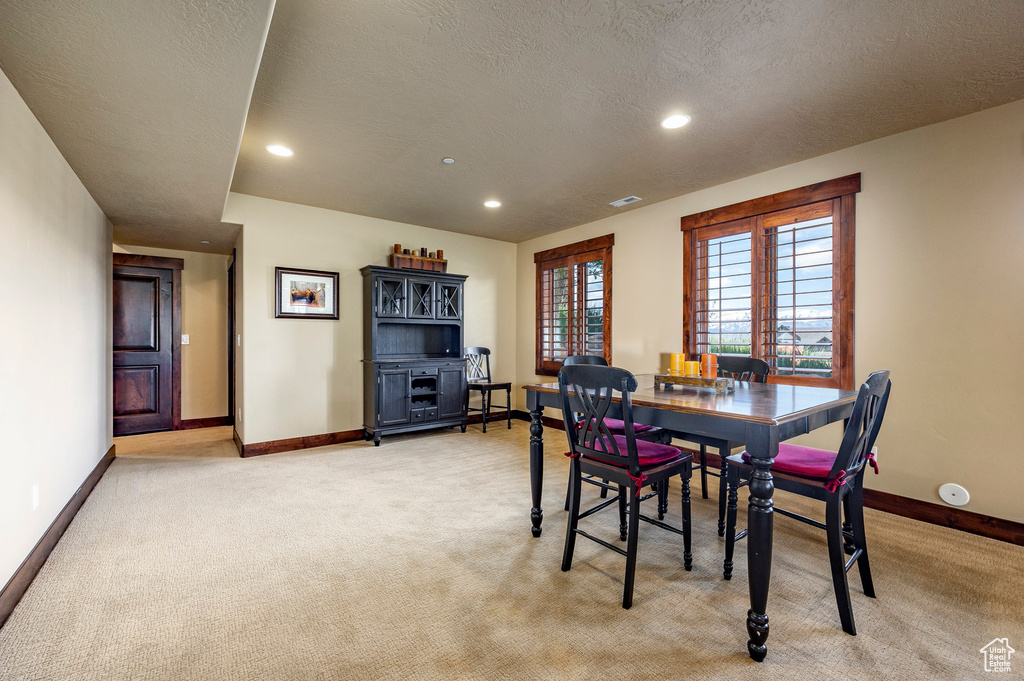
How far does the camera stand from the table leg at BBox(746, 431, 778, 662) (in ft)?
5.43

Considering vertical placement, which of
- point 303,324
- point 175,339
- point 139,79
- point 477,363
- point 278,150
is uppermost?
point 278,150

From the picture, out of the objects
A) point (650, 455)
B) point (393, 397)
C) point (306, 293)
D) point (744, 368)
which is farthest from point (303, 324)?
point (744, 368)

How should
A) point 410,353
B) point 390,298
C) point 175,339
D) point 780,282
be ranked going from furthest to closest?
point 175,339, point 410,353, point 390,298, point 780,282

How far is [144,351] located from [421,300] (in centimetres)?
342

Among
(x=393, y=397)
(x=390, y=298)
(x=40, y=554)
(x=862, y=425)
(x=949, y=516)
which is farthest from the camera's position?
(x=390, y=298)

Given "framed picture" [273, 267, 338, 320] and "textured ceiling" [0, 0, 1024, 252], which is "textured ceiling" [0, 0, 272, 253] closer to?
"textured ceiling" [0, 0, 1024, 252]

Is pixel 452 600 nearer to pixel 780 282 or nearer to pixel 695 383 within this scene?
pixel 695 383

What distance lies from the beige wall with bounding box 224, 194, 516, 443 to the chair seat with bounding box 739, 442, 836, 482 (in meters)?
4.14

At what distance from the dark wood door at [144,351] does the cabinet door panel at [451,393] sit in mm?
3334

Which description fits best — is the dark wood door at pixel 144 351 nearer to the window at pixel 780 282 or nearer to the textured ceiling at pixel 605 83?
the textured ceiling at pixel 605 83

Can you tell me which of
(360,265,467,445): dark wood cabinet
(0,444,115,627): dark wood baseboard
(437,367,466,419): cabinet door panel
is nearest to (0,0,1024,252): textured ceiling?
(360,265,467,445): dark wood cabinet

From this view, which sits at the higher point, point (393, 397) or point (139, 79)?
point (139, 79)

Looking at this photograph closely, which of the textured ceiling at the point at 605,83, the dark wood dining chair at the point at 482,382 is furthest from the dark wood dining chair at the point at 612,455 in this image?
the dark wood dining chair at the point at 482,382
